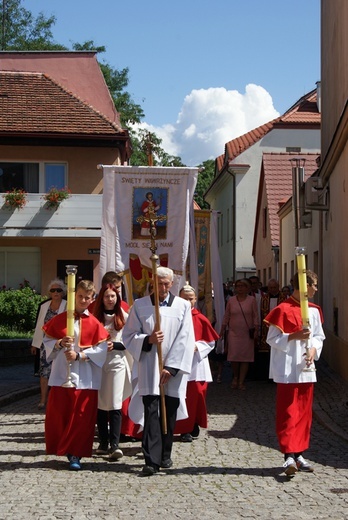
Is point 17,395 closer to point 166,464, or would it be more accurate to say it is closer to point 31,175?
point 166,464

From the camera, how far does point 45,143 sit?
103ft

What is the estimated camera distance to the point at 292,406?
9.36m

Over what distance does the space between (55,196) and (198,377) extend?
19410 millimetres

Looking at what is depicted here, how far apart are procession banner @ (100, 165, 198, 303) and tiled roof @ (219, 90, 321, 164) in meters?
32.3

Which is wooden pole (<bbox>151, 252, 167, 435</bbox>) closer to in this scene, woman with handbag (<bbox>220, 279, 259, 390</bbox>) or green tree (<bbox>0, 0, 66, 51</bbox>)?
woman with handbag (<bbox>220, 279, 259, 390</bbox>)

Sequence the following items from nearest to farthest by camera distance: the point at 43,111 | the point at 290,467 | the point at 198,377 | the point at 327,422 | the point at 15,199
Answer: the point at 290,467 < the point at 198,377 < the point at 327,422 < the point at 15,199 < the point at 43,111

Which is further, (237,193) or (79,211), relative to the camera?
(237,193)

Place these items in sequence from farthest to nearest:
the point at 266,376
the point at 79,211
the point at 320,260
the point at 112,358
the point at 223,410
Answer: the point at 79,211 < the point at 320,260 < the point at 266,376 < the point at 223,410 < the point at 112,358

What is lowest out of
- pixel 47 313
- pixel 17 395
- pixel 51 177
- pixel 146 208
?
pixel 17 395

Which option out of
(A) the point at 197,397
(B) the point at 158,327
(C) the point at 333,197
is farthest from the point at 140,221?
(C) the point at 333,197

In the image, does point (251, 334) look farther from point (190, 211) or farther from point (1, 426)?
point (1, 426)

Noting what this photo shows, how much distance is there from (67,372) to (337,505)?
301 centimetres

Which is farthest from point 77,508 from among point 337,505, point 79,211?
point 79,211

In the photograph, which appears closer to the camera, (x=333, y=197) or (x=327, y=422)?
(x=327, y=422)
